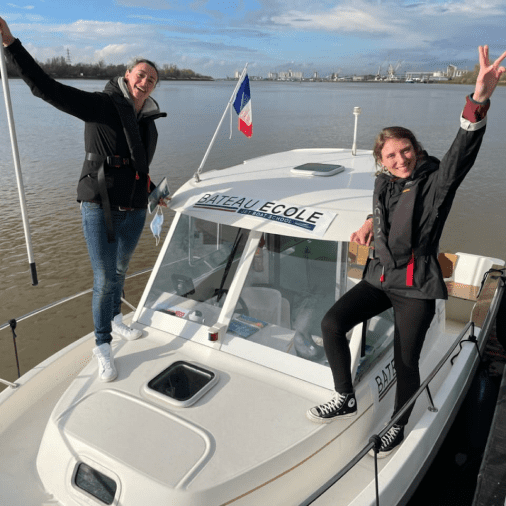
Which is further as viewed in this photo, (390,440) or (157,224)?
(157,224)

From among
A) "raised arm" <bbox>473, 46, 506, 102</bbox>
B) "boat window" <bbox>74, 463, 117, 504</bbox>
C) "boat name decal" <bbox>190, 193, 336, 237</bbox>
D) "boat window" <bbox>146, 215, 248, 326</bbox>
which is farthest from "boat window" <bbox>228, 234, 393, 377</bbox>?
"raised arm" <bbox>473, 46, 506, 102</bbox>

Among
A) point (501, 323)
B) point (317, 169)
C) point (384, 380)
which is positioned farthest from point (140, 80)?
point (501, 323)

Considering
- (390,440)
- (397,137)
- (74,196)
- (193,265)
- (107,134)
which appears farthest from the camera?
(74,196)

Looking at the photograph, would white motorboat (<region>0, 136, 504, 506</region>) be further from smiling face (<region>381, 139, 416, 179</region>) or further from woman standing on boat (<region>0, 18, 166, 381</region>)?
smiling face (<region>381, 139, 416, 179</region>)

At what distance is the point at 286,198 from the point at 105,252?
1.44 m

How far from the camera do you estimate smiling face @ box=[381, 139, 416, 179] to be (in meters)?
2.78

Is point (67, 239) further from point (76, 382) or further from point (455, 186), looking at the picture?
point (455, 186)

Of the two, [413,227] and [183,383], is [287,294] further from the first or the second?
[413,227]

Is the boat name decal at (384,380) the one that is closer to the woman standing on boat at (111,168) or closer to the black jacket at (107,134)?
the woman standing on boat at (111,168)

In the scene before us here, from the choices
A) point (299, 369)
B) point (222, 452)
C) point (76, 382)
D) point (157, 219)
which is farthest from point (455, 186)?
point (76, 382)

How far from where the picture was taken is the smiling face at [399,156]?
278 centimetres

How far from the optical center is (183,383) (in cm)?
337

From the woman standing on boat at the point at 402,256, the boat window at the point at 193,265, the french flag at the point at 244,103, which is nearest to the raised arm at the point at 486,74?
the woman standing on boat at the point at 402,256

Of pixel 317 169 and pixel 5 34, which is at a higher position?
pixel 5 34
